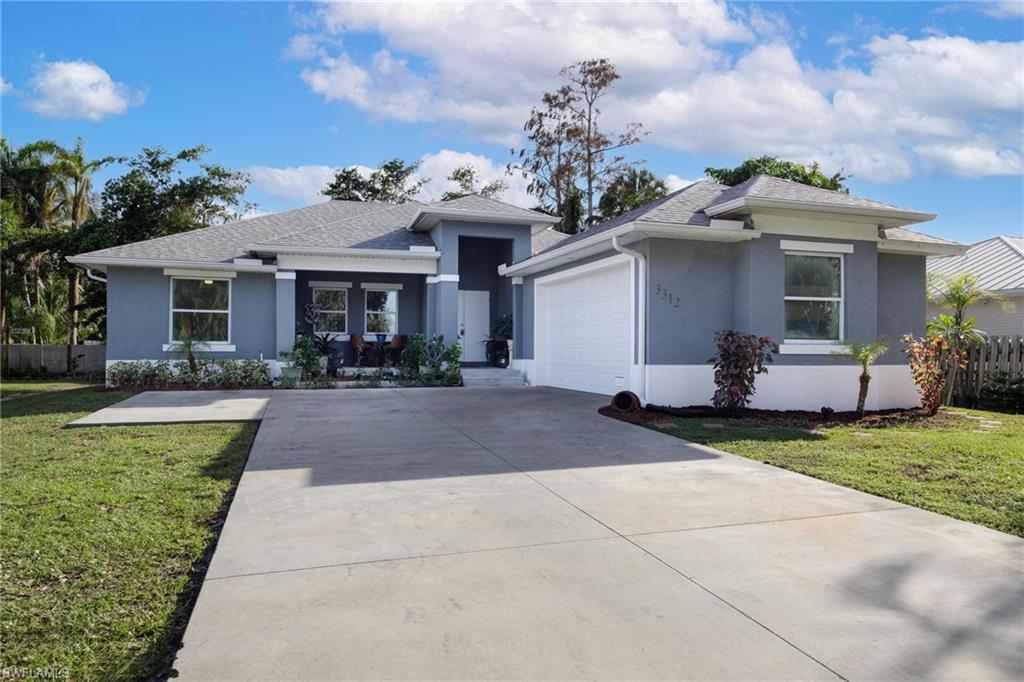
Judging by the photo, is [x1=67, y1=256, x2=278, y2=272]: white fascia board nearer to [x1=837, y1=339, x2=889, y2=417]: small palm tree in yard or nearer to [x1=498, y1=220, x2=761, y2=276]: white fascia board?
[x1=498, y1=220, x2=761, y2=276]: white fascia board

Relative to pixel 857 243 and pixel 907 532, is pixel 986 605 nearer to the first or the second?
pixel 907 532

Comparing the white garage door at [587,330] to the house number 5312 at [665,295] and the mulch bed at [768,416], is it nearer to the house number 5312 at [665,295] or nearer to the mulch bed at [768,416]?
the house number 5312 at [665,295]

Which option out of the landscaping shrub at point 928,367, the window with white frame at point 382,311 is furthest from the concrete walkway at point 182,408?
the landscaping shrub at point 928,367

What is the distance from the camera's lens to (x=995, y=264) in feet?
58.7

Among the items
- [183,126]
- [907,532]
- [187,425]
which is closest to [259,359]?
[187,425]

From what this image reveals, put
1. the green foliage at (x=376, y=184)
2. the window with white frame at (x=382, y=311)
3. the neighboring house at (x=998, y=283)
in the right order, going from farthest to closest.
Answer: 1. the green foliage at (x=376, y=184)
2. the window with white frame at (x=382, y=311)
3. the neighboring house at (x=998, y=283)

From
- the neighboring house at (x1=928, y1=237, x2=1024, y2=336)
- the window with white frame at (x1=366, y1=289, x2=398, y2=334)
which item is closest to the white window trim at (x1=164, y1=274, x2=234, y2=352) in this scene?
the window with white frame at (x1=366, y1=289, x2=398, y2=334)

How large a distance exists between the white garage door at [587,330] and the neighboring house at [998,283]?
356 inches

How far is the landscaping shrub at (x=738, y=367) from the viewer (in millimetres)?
10055

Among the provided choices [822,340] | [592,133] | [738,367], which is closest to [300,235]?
[738,367]

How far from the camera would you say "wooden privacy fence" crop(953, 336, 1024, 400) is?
12961 millimetres

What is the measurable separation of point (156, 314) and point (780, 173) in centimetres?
2142

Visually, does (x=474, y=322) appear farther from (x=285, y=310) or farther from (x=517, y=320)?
(x=285, y=310)

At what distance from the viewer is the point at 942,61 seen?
38.0ft
